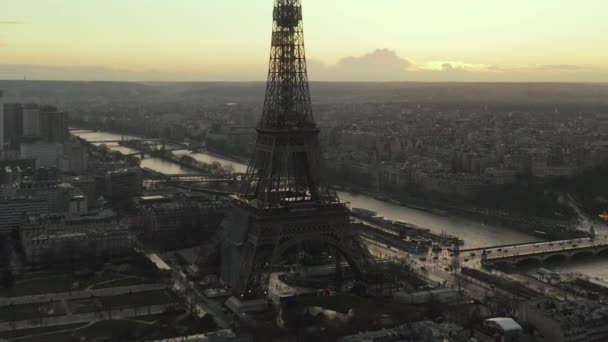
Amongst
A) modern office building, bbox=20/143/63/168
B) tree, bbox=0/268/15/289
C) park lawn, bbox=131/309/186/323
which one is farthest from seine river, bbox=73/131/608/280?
modern office building, bbox=20/143/63/168

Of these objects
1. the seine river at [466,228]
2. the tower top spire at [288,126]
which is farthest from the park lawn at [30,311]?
the seine river at [466,228]

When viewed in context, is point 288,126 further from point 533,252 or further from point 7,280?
point 533,252

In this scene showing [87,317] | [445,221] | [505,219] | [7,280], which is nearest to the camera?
[87,317]

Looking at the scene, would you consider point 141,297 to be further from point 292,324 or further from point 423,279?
point 423,279

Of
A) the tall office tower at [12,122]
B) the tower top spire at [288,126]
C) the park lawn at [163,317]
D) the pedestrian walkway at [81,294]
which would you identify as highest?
the tower top spire at [288,126]

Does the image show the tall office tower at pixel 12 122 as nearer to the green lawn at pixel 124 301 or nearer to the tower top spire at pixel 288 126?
the green lawn at pixel 124 301

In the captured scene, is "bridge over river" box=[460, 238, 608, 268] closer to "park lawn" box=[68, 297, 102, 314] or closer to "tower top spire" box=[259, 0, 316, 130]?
"tower top spire" box=[259, 0, 316, 130]

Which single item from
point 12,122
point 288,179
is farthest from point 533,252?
point 12,122
